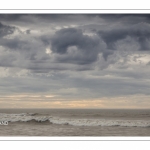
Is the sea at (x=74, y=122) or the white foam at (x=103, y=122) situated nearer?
the sea at (x=74, y=122)

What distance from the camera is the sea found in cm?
561

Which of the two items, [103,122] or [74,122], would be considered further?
[103,122]

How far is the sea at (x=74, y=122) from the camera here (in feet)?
18.4

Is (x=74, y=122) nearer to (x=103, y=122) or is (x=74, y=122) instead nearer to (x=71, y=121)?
(x=71, y=121)

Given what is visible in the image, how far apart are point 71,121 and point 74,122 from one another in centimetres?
18

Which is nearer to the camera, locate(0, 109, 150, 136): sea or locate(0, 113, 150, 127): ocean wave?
locate(0, 109, 150, 136): sea

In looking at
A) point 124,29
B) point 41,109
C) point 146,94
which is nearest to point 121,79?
point 146,94

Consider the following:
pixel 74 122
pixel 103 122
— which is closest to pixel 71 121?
pixel 74 122

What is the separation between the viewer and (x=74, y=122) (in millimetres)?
6395

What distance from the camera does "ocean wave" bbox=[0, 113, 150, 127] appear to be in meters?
6.24
